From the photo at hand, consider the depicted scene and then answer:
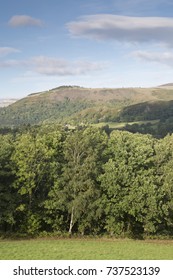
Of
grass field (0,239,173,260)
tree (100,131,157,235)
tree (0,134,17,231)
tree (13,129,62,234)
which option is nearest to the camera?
grass field (0,239,173,260)

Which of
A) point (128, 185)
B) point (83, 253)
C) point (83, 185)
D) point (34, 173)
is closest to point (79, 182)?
point (83, 185)

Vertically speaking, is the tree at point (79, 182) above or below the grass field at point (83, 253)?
above

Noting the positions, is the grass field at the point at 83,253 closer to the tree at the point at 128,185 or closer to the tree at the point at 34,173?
the tree at the point at 128,185

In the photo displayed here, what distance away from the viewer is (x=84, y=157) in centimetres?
5084

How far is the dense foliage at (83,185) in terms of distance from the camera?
4781 centimetres

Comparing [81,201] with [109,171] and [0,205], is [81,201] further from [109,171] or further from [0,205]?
[0,205]

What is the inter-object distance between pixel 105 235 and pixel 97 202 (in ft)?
19.3

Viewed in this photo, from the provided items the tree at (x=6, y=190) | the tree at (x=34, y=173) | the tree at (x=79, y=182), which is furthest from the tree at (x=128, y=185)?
the tree at (x=6, y=190)

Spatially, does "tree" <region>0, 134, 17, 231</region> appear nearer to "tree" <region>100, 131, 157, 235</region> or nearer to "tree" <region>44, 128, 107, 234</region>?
"tree" <region>44, 128, 107, 234</region>

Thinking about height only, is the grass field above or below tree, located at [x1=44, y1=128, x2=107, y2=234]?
below

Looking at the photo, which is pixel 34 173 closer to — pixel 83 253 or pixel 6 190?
pixel 6 190

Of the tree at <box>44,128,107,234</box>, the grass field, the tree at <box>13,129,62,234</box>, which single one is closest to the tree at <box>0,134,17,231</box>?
the tree at <box>13,129,62,234</box>

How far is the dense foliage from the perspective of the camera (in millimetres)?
47812

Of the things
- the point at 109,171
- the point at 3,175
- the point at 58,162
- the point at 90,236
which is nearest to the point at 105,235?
the point at 90,236
